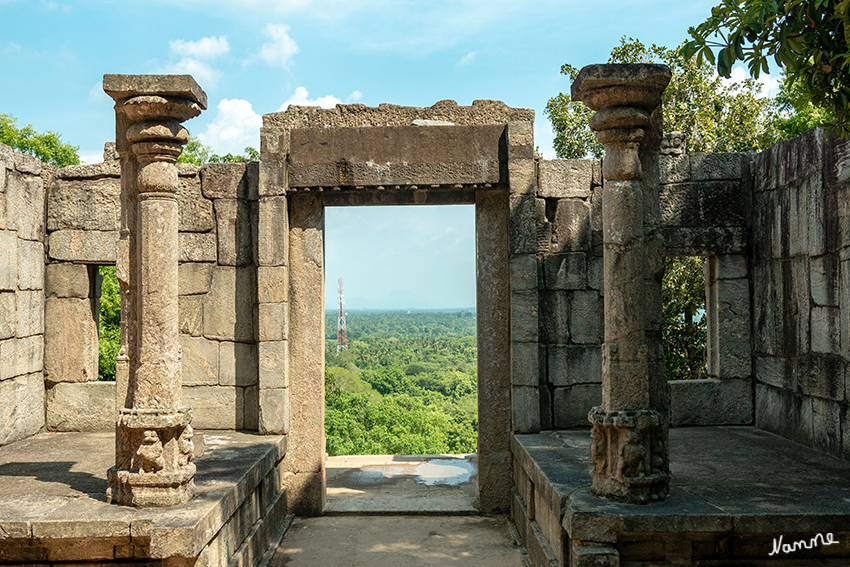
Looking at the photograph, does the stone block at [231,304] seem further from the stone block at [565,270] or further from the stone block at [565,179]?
the stone block at [565,179]

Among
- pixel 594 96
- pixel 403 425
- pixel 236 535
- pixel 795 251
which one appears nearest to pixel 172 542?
pixel 236 535

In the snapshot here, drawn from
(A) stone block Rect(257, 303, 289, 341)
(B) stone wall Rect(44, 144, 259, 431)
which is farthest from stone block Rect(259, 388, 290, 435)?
(A) stone block Rect(257, 303, 289, 341)

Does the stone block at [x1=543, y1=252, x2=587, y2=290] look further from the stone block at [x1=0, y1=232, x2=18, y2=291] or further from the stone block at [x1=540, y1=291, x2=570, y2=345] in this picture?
the stone block at [x1=0, y1=232, x2=18, y2=291]

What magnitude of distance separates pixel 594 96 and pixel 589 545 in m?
2.80

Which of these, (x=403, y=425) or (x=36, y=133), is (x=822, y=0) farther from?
(x=36, y=133)

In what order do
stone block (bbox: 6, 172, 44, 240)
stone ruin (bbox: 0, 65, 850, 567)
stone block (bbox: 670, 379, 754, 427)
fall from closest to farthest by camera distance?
1. stone ruin (bbox: 0, 65, 850, 567)
2. stone block (bbox: 6, 172, 44, 240)
3. stone block (bbox: 670, 379, 754, 427)

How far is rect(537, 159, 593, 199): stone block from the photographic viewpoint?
6.95 metres

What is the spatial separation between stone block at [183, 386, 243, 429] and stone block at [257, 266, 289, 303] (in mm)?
1017

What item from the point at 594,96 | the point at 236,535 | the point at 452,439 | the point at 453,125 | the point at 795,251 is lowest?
the point at 452,439

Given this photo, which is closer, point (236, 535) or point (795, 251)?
point (236, 535)

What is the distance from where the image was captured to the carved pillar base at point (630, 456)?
438 cm

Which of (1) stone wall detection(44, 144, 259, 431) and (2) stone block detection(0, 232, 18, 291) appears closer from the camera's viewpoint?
(2) stone block detection(0, 232, 18, 291)

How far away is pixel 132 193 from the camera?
4.87 meters

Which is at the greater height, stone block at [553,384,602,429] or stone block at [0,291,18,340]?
stone block at [0,291,18,340]
